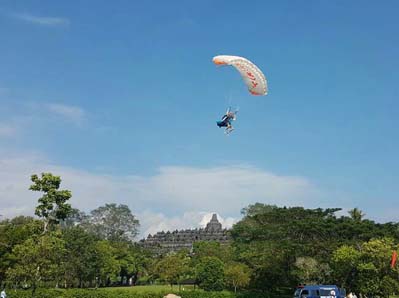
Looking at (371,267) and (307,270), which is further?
(307,270)

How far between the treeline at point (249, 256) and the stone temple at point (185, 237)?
6308 centimetres

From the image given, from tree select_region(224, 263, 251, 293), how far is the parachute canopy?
119ft

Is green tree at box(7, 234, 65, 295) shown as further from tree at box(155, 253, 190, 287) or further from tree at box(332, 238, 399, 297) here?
tree at box(155, 253, 190, 287)

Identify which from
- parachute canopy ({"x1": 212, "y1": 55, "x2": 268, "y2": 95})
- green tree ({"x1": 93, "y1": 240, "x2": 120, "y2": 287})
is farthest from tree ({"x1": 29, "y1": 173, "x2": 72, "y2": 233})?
green tree ({"x1": 93, "y1": 240, "x2": 120, "y2": 287})

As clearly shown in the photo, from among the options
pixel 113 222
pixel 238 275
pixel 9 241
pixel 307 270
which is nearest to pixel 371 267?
pixel 307 270

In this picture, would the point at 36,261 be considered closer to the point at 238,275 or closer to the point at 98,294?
the point at 98,294

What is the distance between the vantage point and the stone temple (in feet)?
485

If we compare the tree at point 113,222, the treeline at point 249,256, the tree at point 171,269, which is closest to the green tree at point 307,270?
the treeline at point 249,256

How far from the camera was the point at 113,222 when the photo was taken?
10188 centimetres

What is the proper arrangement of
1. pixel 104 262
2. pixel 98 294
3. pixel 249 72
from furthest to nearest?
pixel 104 262, pixel 98 294, pixel 249 72

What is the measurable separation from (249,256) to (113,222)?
46.2 metres

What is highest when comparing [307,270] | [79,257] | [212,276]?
[79,257]

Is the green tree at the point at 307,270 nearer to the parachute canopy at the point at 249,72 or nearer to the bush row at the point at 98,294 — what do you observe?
the bush row at the point at 98,294

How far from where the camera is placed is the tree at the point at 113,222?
A: 102 meters
